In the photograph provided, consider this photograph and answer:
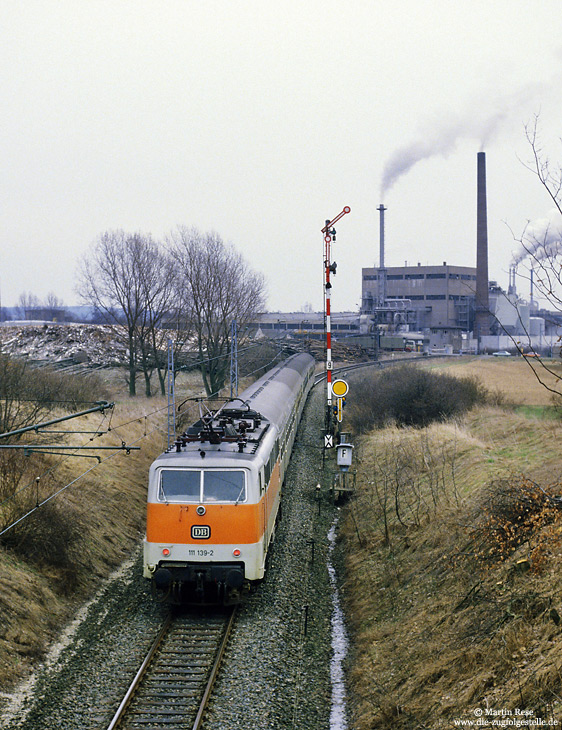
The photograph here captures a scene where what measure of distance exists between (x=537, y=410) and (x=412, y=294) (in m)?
67.3

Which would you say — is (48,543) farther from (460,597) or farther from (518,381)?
(518,381)

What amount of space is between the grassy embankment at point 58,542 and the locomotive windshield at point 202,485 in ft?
4.65

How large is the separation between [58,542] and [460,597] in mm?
7990

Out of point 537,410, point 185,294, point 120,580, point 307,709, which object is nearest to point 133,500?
point 120,580

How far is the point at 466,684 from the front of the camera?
8.51 metres

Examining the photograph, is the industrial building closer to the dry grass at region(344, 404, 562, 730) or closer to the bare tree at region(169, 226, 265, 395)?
the bare tree at region(169, 226, 265, 395)

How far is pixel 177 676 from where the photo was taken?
9.89 metres

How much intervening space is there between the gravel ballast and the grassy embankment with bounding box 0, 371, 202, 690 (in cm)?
44

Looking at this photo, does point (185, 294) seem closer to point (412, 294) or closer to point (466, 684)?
point (466, 684)

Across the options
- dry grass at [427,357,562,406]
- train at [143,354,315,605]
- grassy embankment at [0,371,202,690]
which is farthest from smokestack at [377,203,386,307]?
train at [143,354,315,605]

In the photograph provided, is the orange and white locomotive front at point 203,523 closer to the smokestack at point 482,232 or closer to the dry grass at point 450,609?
the dry grass at point 450,609

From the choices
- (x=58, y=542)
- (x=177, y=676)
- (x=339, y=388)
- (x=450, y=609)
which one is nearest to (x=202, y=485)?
(x=177, y=676)

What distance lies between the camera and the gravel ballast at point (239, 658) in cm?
898

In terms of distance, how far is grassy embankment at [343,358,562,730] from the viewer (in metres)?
8.23
